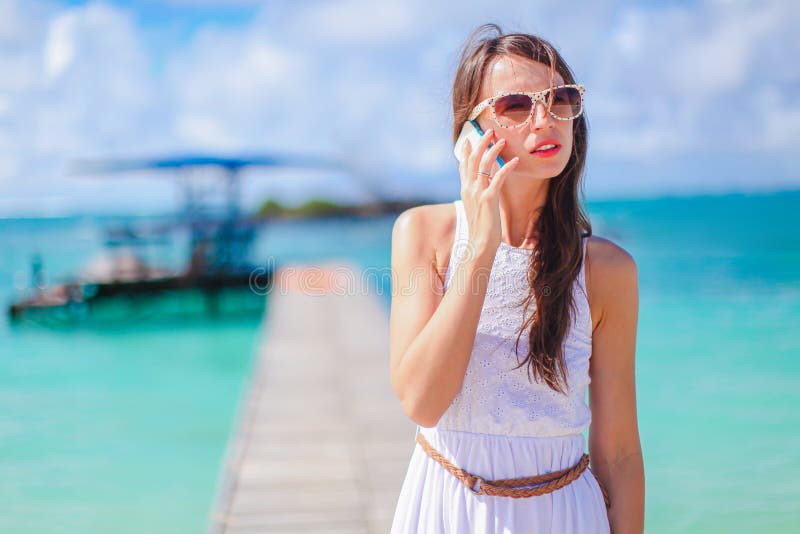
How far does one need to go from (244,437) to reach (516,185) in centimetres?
406

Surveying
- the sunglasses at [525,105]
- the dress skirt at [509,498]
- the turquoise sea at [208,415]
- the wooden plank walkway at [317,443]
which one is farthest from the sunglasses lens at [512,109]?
the turquoise sea at [208,415]

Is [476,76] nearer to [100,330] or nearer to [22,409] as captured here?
[22,409]

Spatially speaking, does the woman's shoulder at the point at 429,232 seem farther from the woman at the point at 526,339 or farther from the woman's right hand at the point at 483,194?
the woman's right hand at the point at 483,194

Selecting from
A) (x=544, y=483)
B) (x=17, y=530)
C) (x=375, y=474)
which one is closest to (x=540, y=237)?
(x=544, y=483)

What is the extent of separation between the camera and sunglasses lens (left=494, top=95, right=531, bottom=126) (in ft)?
4.29

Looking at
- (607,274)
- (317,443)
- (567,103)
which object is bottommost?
(317,443)

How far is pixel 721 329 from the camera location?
14633mm

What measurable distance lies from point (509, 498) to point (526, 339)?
1.03ft

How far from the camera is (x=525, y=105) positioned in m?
1.32

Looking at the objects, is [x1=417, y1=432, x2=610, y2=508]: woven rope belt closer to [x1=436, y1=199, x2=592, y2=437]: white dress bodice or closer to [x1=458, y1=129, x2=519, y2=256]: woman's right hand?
[x1=436, y1=199, x2=592, y2=437]: white dress bodice

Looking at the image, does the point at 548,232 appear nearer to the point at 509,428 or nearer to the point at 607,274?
the point at 607,274

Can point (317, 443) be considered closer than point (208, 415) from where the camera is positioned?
Yes

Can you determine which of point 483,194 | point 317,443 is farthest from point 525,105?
point 317,443

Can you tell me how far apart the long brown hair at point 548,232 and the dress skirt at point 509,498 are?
144 millimetres
